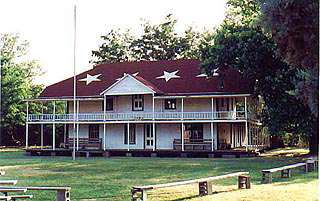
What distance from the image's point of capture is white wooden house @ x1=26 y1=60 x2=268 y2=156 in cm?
4022

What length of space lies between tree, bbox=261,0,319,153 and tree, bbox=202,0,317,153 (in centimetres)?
2133

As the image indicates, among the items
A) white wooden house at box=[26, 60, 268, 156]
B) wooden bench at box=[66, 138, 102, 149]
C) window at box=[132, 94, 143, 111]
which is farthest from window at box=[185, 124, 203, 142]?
wooden bench at box=[66, 138, 102, 149]

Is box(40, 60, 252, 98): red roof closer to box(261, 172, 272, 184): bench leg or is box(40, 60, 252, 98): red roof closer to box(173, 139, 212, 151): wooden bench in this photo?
box(173, 139, 212, 151): wooden bench

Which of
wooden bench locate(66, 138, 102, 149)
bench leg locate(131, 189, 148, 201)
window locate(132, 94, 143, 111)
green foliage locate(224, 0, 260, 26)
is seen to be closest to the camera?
bench leg locate(131, 189, 148, 201)

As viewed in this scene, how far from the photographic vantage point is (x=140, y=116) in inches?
1646

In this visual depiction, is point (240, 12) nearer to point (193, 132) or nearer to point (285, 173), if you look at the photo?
point (193, 132)

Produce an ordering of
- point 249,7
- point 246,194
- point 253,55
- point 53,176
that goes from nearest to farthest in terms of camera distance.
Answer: point 246,194
point 53,176
point 253,55
point 249,7

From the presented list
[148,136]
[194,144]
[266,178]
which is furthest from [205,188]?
[148,136]

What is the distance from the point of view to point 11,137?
58.8m

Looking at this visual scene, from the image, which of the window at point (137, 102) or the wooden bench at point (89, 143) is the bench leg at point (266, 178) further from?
the wooden bench at point (89, 143)

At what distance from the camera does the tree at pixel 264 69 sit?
3278 centimetres

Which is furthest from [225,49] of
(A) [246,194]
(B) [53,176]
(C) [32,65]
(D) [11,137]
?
(C) [32,65]

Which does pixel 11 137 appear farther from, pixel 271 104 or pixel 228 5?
pixel 271 104

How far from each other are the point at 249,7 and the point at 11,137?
29.1 meters
